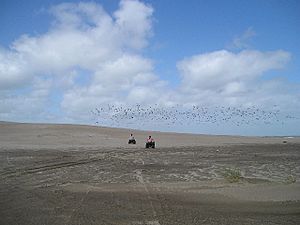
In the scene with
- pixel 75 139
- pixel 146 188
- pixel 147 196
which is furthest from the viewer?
pixel 75 139

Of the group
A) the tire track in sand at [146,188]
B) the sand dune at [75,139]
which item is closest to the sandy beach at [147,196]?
the tire track in sand at [146,188]

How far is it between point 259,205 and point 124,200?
3.96 metres

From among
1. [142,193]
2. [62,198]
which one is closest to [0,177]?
[62,198]

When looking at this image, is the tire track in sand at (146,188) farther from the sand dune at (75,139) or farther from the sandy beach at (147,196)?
the sand dune at (75,139)

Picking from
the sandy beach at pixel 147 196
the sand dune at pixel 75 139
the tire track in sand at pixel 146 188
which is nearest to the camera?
the tire track in sand at pixel 146 188

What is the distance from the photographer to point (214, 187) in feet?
47.7

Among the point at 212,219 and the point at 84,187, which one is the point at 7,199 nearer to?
the point at 84,187

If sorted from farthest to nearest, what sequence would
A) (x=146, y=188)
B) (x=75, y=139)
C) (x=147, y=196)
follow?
1. (x=75, y=139)
2. (x=146, y=188)
3. (x=147, y=196)

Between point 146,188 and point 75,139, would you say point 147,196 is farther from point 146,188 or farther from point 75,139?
point 75,139

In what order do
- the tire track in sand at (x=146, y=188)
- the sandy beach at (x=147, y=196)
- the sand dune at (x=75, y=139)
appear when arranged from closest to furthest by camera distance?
the tire track in sand at (x=146, y=188), the sandy beach at (x=147, y=196), the sand dune at (x=75, y=139)

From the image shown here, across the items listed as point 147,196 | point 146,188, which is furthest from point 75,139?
point 147,196

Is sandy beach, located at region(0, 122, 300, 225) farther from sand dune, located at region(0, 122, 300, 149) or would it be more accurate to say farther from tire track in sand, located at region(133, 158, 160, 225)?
sand dune, located at region(0, 122, 300, 149)

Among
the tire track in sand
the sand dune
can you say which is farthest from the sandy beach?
the sand dune

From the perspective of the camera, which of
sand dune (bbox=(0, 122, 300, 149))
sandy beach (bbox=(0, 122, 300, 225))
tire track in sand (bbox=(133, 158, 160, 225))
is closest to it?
tire track in sand (bbox=(133, 158, 160, 225))
